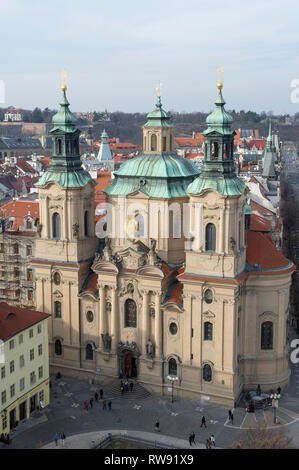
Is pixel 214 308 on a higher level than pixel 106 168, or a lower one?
lower

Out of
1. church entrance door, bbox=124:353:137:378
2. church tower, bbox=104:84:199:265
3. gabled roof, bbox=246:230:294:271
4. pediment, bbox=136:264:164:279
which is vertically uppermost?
church tower, bbox=104:84:199:265

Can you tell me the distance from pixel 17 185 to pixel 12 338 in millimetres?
76003

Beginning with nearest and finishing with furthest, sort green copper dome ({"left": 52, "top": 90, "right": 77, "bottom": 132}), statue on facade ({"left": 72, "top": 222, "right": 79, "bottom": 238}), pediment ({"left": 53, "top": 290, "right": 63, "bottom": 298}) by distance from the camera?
green copper dome ({"left": 52, "top": 90, "right": 77, "bottom": 132}) < statue on facade ({"left": 72, "top": 222, "right": 79, "bottom": 238}) < pediment ({"left": 53, "top": 290, "right": 63, "bottom": 298})

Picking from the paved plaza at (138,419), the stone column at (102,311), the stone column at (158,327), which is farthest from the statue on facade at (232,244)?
the paved plaza at (138,419)

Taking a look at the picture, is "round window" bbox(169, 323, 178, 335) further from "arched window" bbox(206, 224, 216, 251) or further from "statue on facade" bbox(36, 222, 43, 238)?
"statue on facade" bbox(36, 222, 43, 238)

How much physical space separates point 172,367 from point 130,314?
253 inches

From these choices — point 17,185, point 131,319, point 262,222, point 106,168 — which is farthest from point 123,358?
point 106,168

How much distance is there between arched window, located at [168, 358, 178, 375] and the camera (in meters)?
57.8

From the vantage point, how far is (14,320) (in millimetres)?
52750

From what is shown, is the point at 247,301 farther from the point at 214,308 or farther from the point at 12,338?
the point at 12,338

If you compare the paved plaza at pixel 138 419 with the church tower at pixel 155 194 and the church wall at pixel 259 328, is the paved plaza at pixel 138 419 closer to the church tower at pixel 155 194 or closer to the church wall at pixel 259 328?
the church wall at pixel 259 328

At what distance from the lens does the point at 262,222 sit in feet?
254

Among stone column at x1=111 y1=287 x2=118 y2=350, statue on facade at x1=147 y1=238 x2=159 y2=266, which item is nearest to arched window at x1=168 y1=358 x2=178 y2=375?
stone column at x1=111 y1=287 x2=118 y2=350

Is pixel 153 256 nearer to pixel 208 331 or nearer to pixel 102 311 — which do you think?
pixel 102 311
